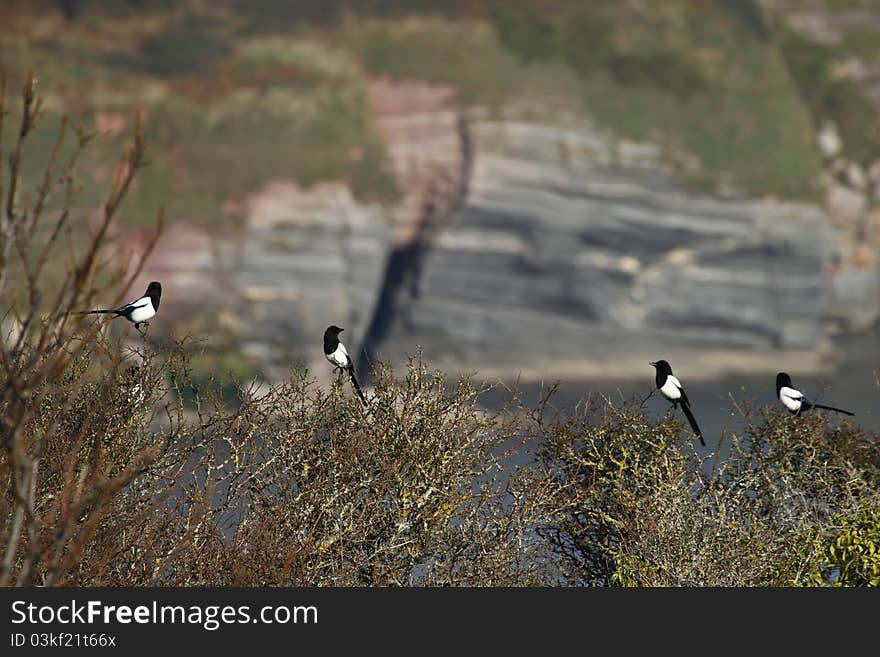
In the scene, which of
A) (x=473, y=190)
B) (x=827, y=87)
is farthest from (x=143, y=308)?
(x=827, y=87)

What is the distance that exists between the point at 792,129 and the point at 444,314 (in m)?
48.2

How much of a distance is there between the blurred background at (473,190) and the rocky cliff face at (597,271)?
0.21 meters

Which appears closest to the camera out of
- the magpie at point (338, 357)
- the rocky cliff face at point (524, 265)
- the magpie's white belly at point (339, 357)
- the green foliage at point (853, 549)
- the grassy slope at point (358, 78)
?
the magpie at point (338, 357)

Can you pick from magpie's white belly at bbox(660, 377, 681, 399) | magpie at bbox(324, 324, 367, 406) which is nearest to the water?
magpie's white belly at bbox(660, 377, 681, 399)

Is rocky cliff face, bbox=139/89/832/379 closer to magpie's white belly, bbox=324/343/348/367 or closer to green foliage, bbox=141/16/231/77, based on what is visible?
green foliage, bbox=141/16/231/77

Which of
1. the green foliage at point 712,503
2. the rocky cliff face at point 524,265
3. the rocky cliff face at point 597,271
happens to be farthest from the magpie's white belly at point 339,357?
the rocky cliff face at point 597,271

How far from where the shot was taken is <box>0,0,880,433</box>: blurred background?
403 feet

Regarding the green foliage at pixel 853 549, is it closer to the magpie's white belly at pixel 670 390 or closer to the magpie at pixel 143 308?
the magpie's white belly at pixel 670 390

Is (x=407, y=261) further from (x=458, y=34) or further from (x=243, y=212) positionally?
(x=458, y=34)

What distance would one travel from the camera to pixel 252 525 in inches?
812

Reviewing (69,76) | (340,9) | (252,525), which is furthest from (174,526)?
(340,9)

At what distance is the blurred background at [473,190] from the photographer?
122938mm

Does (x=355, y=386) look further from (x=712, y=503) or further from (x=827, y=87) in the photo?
(x=827, y=87)

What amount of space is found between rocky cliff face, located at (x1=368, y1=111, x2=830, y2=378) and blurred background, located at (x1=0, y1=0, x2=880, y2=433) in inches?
8.3
